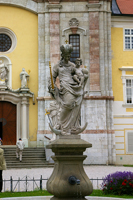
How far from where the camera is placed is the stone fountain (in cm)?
900

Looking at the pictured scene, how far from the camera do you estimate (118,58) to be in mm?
29875

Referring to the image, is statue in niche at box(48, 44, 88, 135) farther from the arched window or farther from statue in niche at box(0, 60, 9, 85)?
the arched window

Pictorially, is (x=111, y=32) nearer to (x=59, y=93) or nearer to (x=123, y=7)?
(x=123, y=7)

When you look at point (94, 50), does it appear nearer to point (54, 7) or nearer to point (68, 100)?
point (54, 7)

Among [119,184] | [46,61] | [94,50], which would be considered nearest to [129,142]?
[94,50]

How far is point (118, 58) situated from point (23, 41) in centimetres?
700

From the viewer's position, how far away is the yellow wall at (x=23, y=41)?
29281 mm

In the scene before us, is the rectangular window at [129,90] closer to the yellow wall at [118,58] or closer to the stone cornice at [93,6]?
the yellow wall at [118,58]

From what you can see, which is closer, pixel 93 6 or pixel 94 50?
pixel 94 50

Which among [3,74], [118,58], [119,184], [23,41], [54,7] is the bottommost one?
[119,184]

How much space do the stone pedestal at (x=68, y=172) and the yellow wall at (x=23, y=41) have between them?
20.0m

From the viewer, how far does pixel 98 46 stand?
28656mm

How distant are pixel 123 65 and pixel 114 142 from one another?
5.74m

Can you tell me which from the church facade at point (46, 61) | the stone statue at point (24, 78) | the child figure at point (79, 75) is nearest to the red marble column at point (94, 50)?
the church facade at point (46, 61)
